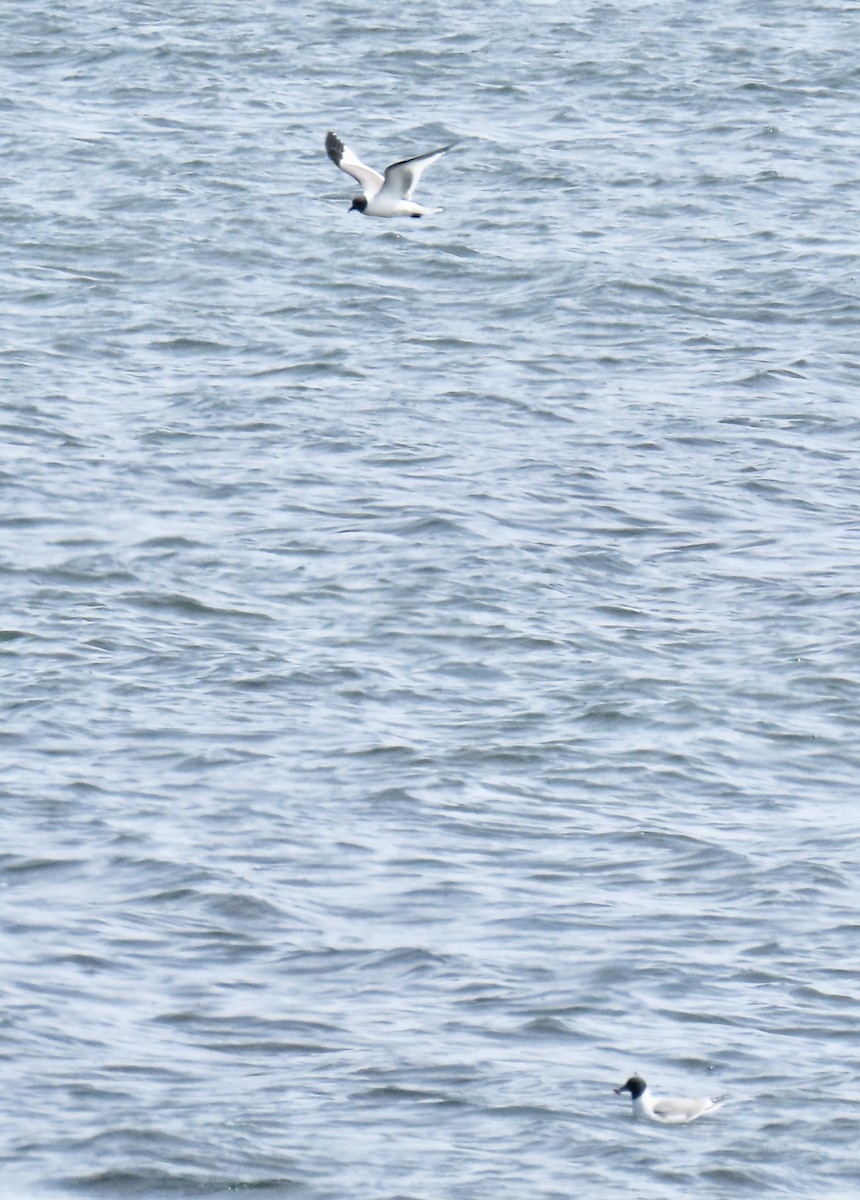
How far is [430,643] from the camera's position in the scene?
18828mm

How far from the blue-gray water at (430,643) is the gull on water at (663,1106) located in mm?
167

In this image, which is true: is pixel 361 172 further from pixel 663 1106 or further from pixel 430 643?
pixel 663 1106

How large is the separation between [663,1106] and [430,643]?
715cm

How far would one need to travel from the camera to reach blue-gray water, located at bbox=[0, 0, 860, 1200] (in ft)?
41.6

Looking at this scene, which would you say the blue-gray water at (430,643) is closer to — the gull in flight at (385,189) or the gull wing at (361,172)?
the gull in flight at (385,189)

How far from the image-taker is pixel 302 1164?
11938mm

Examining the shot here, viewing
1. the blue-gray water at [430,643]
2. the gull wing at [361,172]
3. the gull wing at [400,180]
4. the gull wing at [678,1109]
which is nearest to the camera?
the gull wing at [678,1109]

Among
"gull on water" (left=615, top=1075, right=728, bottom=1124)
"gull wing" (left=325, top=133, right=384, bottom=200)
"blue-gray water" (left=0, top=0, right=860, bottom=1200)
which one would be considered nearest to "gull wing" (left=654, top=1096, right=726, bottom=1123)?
"gull on water" (left=615, top=1075, right=728, bottom=1124)

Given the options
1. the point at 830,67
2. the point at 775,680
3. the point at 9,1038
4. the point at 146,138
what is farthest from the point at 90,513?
the point at 830,67

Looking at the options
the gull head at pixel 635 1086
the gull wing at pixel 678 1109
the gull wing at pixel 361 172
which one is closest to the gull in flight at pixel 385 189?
the gull wing at pixel 361 172

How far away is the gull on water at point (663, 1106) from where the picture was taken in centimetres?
1207

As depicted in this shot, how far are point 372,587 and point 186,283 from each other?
8685mm

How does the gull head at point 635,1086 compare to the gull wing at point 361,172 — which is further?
the gull wing at point 361,172

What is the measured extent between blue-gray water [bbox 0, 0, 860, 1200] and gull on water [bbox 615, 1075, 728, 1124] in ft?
0.55
